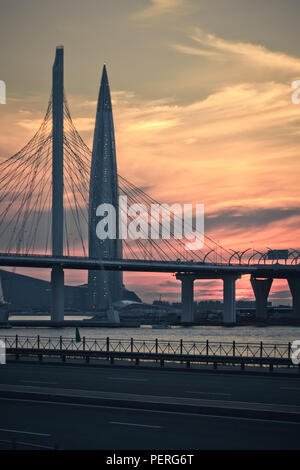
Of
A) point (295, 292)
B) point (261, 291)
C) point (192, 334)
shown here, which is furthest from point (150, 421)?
point (261, 291)

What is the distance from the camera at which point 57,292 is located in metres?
128

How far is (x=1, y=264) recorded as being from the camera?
11306 centimetres

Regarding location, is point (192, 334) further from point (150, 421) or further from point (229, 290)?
point (150, 421)

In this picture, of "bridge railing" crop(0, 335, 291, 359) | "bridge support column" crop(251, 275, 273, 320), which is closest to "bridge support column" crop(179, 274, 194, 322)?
"bridge support column" crop(251, 275, 273, 320)

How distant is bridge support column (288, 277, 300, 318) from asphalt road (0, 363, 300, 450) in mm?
147065

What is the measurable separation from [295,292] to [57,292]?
2830 inches

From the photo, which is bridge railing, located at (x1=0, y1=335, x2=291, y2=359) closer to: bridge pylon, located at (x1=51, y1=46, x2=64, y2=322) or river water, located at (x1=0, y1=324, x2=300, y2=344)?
river water, located at (x1=0, y1=324, x2=300, y2=344)

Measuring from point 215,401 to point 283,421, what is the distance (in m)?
3.26

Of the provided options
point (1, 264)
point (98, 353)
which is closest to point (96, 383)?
point (98, 353)

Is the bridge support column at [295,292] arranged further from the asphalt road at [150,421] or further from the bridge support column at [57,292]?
the asphalt road at [150,421]

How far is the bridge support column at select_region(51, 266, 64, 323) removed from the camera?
12612 centimetres
